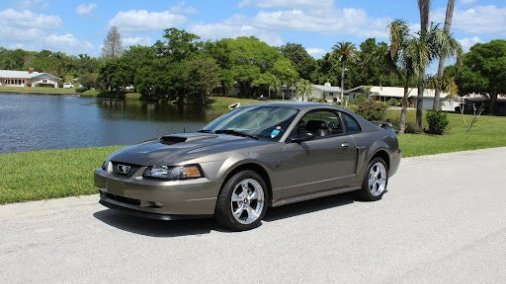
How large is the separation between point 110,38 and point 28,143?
129m

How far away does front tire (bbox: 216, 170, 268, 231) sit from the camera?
6.25m

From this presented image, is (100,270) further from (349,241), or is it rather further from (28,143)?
(28,143)

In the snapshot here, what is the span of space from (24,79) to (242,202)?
176m

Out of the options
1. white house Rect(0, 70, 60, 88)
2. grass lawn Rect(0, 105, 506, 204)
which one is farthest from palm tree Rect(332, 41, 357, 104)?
white house Rect(0, 70, 60, 88)

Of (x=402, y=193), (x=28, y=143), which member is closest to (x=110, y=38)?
(x=28, y=143)

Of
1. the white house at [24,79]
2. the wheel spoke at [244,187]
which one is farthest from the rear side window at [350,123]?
the white house at [24,79]

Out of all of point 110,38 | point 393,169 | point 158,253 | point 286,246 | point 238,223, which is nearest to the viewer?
point 158,253

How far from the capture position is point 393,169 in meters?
8.96

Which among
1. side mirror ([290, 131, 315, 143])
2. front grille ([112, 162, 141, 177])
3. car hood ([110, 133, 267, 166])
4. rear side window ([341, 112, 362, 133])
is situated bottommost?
front grille ([112, 162, 141, 177])

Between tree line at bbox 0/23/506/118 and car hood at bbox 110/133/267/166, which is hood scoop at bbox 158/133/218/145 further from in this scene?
tree line at bbox 0/23/506/118

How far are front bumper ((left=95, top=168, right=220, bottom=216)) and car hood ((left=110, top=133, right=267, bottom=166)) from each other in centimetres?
22

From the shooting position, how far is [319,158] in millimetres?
7355

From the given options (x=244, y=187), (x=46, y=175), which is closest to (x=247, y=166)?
(x=244, y=187)

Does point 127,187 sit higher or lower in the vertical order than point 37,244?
higher
